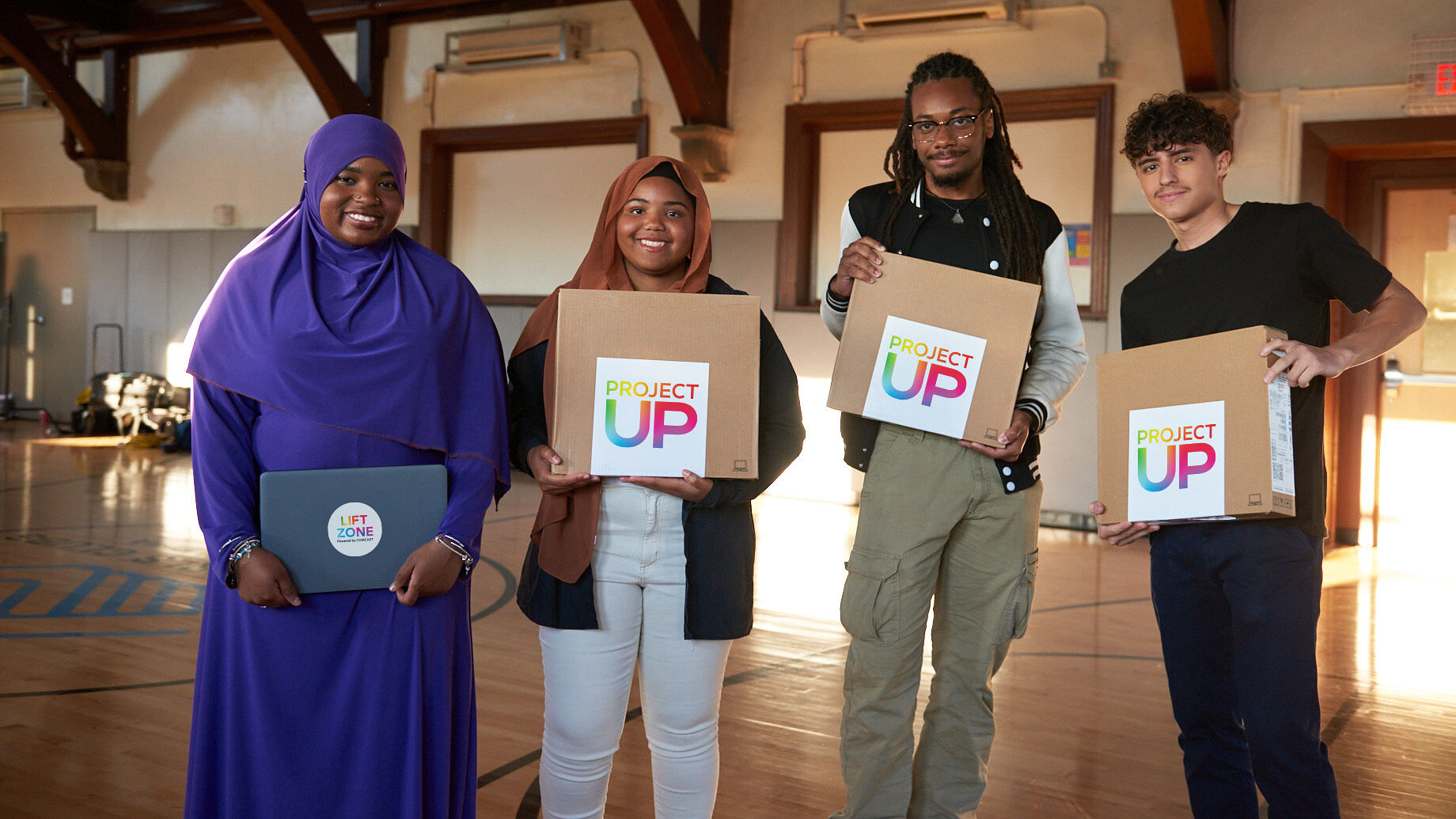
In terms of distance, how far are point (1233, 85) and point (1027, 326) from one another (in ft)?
16.6

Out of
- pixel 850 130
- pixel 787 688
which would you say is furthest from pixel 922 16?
pixel 787 688

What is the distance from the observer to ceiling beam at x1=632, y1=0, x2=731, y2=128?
670cm

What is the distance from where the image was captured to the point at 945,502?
1.95 m

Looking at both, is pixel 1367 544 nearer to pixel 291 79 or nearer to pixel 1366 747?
A: pixel 1366 747

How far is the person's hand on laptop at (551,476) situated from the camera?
1724 mm

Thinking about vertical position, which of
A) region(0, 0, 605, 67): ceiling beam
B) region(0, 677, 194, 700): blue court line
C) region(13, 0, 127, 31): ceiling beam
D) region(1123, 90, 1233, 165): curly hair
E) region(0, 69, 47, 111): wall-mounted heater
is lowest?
region(0, 677, 194, 700): blue court line

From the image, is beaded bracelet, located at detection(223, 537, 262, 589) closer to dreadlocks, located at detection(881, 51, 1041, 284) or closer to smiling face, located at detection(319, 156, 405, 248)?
smiling face, located at detection(319, 156, 405, 248)

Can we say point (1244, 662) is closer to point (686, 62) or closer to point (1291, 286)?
point (1291, 286)

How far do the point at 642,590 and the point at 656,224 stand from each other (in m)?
0.61

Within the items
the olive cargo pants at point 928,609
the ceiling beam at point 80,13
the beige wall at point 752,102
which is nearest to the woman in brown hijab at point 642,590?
the olive cargo pants at point 928,609

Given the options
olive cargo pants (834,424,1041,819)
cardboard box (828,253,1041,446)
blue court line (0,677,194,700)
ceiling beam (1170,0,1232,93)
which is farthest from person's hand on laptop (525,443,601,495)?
ceiling beam (1170,0,1232,93)

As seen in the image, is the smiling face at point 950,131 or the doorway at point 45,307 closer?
the smiling face at point 950,131

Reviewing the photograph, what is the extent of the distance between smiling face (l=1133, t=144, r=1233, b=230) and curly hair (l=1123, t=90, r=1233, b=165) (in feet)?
0.04

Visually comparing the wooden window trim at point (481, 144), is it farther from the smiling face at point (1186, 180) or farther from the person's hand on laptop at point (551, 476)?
the person's hand on laptop at point (551, 476)
